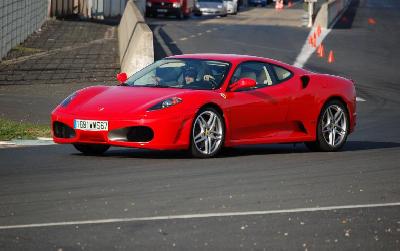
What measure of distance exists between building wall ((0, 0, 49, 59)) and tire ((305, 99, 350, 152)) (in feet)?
51.7

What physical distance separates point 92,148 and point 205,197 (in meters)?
4.22

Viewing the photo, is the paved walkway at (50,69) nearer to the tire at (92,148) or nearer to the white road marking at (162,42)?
the white road marking at (162,42)

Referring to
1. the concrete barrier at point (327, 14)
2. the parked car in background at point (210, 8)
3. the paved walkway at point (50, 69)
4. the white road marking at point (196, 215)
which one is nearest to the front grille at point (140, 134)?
the white road marking at point (196, 215)

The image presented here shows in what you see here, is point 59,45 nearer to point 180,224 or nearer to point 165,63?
point 165,63

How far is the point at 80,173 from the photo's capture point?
12.0 m

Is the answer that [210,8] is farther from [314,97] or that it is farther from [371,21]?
[314,97]

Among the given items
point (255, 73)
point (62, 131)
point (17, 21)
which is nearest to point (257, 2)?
point (17, 21)

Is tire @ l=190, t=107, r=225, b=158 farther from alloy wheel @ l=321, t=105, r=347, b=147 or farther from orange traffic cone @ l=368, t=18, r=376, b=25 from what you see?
orange traffic cone @ l=368, t=18, r=376, b=25

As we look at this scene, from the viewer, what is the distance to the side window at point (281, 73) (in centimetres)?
1502

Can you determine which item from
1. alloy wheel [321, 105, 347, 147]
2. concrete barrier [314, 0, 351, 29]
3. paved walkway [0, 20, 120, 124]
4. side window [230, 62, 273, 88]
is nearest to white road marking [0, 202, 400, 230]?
side window [230, 62, 273, 88]

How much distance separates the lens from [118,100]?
13.7 metres

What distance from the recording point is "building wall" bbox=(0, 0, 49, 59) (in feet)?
101

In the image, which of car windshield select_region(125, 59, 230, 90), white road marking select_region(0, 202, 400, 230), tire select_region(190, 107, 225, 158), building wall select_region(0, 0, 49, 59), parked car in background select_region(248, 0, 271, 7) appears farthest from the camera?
parked car in background select_region(248, 0, 271, 7)

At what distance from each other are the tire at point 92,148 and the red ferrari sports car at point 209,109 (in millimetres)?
11
